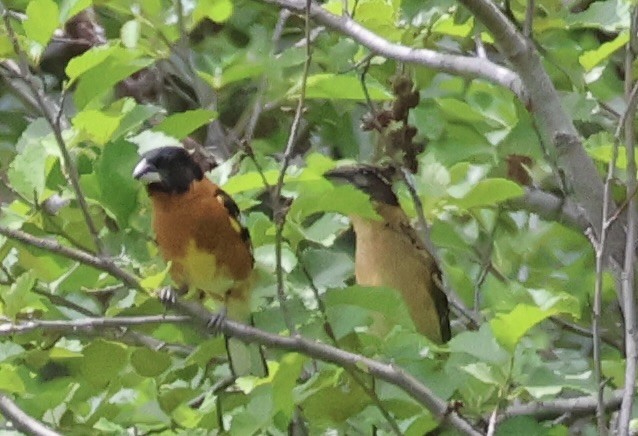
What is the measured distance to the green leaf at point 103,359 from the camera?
1.62 meters

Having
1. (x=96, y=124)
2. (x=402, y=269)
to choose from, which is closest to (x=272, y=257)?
(x=96, y=124)

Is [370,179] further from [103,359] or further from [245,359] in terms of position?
[103,359]

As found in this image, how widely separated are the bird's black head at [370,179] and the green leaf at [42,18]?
609 mm

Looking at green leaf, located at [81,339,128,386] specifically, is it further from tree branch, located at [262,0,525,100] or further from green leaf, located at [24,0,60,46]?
tree branch, located at [262,0,525,100]

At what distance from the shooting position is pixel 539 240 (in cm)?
200

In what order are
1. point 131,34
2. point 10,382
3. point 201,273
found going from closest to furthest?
point 10,382
point 131,34
point 201,273

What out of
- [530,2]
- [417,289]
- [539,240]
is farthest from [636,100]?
[417,289]

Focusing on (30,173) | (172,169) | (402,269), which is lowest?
(402,269)

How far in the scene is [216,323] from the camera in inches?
57.8

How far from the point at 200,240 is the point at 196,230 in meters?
0.02

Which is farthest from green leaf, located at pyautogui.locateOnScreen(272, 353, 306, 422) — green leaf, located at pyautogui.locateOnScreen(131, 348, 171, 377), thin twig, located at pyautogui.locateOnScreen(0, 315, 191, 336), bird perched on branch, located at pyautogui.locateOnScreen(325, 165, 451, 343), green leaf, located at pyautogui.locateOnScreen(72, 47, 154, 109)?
bird perched on branch, located at pyautogui.locateOnScreen(325, 165, 451, 343)

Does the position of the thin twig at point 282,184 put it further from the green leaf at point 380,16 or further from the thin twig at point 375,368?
the green leaf at point 380,16

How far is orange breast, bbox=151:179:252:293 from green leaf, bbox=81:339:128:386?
0.96 feet

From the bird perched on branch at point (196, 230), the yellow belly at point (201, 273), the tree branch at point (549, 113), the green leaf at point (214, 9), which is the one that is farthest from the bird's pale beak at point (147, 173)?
the tree branch at point (549, 113)
